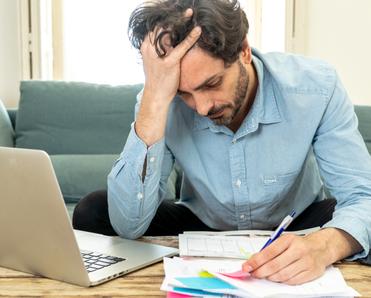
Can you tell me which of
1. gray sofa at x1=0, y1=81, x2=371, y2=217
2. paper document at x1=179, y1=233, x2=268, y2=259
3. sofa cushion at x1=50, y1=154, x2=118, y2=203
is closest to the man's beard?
paper document at x1=179, y1=233, x2=268, y2=259

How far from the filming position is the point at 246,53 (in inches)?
52.7

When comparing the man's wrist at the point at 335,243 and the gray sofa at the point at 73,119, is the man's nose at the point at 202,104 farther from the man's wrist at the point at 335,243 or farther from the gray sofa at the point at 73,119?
the gray sofa at the point at 73,119

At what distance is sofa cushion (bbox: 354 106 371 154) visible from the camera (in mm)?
2428

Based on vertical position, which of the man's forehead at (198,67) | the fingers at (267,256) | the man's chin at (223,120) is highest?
the man's forehead at (198,67)

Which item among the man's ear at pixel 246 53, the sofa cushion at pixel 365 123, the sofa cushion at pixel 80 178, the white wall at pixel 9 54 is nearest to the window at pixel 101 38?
the white wall at pixel 9 54

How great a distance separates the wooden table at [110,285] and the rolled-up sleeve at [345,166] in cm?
12

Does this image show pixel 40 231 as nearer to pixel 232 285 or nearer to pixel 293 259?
pixel 232 285

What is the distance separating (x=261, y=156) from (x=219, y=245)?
36 cm

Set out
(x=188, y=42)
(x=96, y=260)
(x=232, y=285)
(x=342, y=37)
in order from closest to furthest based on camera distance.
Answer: (x=232, y=285) < (x=96, y=260) < (x=188, y=42) < (x=342, y=37)

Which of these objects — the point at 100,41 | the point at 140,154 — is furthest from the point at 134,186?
the point at 100,41

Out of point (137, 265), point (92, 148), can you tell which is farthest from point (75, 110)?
point (137, 265)

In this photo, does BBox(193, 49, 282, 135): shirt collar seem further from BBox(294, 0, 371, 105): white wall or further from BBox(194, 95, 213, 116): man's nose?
BBox(294, 0, 371, 105): white wall

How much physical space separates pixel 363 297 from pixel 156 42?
0.65m

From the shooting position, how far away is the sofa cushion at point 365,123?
2.43 m
